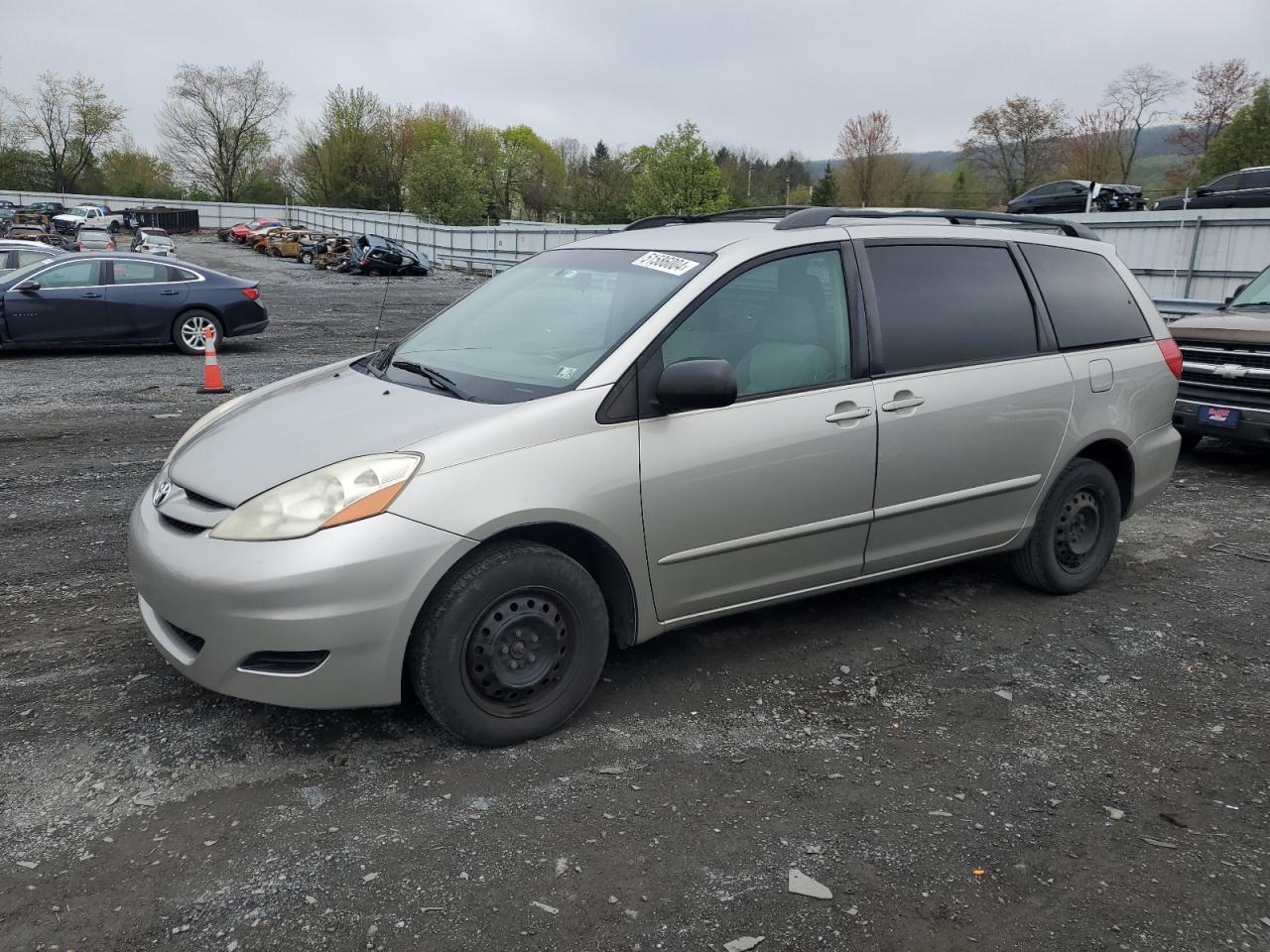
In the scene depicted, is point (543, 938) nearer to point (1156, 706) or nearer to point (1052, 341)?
point (1156, 706)

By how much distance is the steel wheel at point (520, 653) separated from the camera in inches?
135

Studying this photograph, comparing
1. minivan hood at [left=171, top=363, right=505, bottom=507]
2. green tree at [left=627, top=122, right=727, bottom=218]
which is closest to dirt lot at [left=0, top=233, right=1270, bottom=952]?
minivan hood at [left=171, top=363, right=505, bottom=507]

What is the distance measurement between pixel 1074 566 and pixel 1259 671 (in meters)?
1.05

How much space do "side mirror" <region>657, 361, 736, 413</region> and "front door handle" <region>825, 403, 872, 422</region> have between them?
2.09 ft

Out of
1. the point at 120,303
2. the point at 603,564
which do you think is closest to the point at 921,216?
the point at 603,564

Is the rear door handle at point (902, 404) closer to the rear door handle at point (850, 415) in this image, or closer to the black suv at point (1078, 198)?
the rear door handle at point (850, 415)

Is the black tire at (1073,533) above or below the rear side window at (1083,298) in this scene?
below

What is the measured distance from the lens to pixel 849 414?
418cm

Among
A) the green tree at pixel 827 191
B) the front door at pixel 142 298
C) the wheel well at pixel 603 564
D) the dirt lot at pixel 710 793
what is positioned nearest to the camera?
the dirt lot at pixel 710 793

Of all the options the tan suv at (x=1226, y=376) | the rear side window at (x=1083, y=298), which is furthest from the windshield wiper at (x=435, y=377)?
the tan suv at (x=1226, y=376)

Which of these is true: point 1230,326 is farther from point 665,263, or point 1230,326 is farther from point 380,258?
point 380,258

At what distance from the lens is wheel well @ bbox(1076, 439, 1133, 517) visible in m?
5.23

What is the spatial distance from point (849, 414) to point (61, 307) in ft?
44.1

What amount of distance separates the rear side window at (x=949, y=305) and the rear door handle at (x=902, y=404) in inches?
5.3
